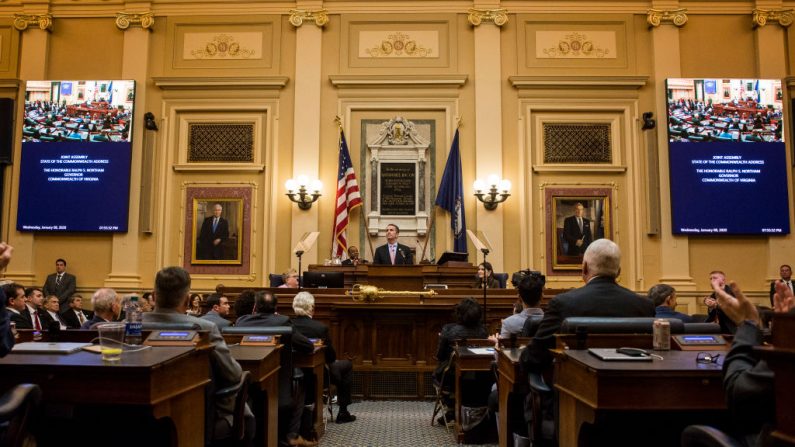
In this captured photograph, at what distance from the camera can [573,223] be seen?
10141 mm

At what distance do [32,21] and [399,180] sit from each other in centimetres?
670

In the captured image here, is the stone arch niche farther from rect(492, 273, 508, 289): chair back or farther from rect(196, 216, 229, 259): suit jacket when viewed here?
rect(196, 216, 229, 259): suit jacket

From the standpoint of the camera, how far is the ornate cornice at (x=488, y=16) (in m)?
10.4

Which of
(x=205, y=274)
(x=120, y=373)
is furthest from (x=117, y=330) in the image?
(x=205, y=274)

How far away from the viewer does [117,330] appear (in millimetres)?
2488

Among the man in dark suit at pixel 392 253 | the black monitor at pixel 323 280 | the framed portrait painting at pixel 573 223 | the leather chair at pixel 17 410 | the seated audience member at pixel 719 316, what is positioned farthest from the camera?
the framed portrait painting at pixel 573 223

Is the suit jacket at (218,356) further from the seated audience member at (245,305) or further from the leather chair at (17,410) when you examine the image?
the seated audience member at (245,305)

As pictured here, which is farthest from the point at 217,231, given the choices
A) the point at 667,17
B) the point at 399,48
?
the point at 667,17

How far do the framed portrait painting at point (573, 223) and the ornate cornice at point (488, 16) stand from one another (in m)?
2.88

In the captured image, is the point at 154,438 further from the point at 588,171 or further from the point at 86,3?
the point at 86,3

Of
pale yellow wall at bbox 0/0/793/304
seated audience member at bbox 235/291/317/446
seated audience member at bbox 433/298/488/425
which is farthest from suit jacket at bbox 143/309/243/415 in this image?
pale yellow wall at bbox 0/0/793/304

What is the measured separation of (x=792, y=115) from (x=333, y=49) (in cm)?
741

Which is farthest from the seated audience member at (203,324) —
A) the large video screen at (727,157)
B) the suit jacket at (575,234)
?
the large video screen at (727,157)

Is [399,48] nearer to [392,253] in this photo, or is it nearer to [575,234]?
[392,253]
